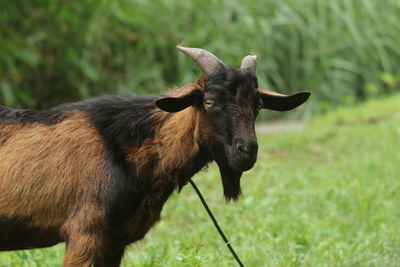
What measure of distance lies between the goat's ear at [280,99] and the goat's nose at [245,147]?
50cm

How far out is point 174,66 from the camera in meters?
12.4

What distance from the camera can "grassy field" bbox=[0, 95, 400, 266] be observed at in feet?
16.8

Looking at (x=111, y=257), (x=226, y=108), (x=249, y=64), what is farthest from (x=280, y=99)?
(x=111, y=257)

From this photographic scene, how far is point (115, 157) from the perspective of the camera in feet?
14.2

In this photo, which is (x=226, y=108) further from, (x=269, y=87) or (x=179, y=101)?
(x=269, y=87)

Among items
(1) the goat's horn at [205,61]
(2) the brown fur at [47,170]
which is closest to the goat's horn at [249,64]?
(1) the goat's horn at [205,61]

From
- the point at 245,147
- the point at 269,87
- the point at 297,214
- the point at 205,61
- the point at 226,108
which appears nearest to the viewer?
the point at 245,147

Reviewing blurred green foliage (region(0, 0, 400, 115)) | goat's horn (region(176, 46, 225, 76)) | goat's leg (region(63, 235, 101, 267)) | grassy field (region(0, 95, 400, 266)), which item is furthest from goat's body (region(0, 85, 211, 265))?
blurred green foliage (region(0, 0, 400, 115))

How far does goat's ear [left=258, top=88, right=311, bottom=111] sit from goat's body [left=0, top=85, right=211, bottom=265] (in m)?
0.47

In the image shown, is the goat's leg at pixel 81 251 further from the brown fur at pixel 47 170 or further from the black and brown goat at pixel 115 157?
the brown fur at pixel 47 170

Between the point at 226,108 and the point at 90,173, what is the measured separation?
882mm

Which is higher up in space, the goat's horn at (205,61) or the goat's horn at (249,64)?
the goat's horn at (205,61)

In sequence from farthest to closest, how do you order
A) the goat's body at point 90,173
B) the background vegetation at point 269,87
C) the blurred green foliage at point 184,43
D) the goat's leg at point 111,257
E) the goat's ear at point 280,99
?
the blurred green foliage at point 184,43 < the background vegetation at point 269,87 < the goat's ear at point 280,99 < the goat's leg at point 111,257 < the goat's body at point 90,173

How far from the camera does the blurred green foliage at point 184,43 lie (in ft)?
34.3
